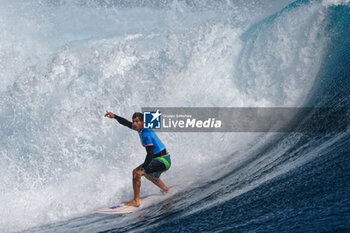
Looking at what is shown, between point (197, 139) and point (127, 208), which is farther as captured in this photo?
point (197, 139)

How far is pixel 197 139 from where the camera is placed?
9.56 meters

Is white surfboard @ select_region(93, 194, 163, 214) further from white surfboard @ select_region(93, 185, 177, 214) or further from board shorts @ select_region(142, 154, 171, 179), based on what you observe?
board shorts @ select_region(142, 154, 171, 179)

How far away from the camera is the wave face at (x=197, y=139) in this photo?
11.8 feet

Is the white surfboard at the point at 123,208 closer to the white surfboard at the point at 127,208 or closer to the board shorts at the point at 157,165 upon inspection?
the white surfboard at the point at 127,208

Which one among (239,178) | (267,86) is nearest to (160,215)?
(239,178)

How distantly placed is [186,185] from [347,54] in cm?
543

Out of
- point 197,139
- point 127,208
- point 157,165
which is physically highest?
point 197,139

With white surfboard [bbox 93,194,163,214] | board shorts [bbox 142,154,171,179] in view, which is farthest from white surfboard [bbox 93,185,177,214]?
board shorts [bbox 142,154,171,179]

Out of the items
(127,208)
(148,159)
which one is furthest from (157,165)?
(127,208)

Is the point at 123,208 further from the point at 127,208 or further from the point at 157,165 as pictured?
the point at 157,165

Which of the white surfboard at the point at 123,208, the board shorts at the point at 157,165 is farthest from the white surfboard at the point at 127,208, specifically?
the board shorts at the point at 157,165

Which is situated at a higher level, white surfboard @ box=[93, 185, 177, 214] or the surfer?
the surfer

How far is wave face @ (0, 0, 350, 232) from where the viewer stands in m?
3.60

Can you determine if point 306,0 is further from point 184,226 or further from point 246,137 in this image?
point 184,226
